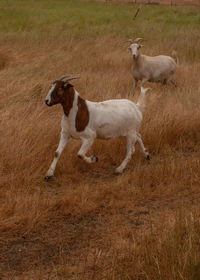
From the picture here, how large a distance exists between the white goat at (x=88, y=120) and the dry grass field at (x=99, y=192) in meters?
0.39

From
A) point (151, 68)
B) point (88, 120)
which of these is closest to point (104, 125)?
point (88, 120)

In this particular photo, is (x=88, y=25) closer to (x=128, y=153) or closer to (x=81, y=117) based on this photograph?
(x=128, y=153)

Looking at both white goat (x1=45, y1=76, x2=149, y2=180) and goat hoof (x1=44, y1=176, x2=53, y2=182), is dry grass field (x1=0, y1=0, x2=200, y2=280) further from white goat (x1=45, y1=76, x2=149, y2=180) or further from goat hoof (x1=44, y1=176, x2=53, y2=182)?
white goat (x1=45, y1=76, x2=149, y2=180)

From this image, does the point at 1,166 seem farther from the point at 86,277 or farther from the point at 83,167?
the point at 86,277

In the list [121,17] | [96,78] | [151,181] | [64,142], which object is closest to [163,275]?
[151,181]

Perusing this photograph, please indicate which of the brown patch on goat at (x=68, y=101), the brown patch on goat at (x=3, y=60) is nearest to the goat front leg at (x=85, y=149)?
the brown patch on goat at (x=68, y=101)

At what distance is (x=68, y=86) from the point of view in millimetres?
5551

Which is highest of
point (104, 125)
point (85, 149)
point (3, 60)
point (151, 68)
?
point (104, 125)

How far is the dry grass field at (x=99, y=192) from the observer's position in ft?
12.1

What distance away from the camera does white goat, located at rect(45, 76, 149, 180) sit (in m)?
5.60

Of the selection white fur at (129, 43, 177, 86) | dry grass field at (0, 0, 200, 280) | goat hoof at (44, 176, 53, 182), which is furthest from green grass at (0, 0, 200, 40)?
goat hoof at (44, 176, 53, 182)

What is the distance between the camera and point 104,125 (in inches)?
232

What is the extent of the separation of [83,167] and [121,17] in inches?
692

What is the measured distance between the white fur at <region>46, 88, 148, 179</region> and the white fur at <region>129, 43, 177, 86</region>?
14.1ft
